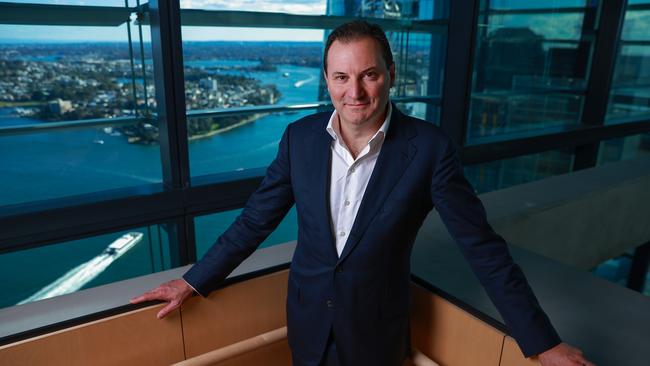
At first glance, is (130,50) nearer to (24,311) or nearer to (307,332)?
(24,311)

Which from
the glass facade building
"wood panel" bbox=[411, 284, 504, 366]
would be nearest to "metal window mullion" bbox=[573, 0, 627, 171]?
the glass facade building

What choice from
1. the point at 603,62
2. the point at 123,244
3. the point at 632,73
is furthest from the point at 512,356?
the point at 632,73

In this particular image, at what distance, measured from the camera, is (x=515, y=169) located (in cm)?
561

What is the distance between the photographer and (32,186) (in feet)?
9.78

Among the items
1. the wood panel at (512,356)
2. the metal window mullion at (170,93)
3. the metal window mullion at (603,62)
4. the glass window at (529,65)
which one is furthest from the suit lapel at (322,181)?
the metal window mullion at (603,62)

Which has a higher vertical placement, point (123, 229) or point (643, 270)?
point (123, 229)

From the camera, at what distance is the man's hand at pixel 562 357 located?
1.09 meters

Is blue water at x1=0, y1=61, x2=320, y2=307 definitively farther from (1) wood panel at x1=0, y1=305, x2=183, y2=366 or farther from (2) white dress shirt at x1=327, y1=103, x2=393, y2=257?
(2) white dress shirt at x1=327, y1=103, x2=393, y2=257

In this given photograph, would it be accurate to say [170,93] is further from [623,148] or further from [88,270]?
[623,148]

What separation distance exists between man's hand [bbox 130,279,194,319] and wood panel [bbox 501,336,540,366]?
0.90 metres

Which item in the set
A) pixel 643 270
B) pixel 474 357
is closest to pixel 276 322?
pixel 474 357

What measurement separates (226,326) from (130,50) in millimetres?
2270

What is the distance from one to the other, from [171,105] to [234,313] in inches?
67.0

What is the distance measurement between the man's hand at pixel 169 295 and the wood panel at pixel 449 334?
0.74 metres
